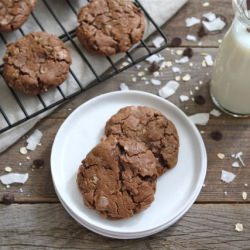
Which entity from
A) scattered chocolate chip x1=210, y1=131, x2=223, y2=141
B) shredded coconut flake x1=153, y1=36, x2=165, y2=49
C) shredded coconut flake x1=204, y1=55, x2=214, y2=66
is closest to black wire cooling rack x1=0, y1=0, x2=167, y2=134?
shredded coconut flake x1=153, y1=36, x2=165, y2=49

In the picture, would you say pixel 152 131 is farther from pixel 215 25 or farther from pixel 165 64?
pixel 215 25

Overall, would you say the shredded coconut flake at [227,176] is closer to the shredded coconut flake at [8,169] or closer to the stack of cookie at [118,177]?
the stack of cookie at [118,177]

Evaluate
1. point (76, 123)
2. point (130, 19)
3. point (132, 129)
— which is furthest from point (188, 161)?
point (130, 19)

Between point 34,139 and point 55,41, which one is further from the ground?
point 55,41

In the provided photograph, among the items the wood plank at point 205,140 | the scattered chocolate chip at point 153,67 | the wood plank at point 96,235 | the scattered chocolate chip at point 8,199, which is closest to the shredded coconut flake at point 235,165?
the wood plank at point 205,140

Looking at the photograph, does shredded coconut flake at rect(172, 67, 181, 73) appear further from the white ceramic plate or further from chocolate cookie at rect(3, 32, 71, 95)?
chocolate cookie at rect(3, 32, 71, 95)

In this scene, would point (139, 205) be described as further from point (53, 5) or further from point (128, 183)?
point (53, 5)

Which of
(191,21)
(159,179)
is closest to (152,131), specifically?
(159,179)

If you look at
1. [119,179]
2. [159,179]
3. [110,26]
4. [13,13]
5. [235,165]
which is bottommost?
[235,165]
